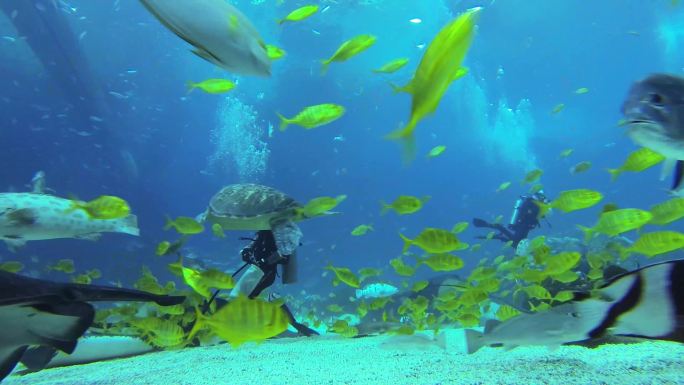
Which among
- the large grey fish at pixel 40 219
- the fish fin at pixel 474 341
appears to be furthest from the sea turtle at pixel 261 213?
the fish fin at pixel 474 341

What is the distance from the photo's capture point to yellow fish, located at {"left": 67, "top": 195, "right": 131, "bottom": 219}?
163 inches

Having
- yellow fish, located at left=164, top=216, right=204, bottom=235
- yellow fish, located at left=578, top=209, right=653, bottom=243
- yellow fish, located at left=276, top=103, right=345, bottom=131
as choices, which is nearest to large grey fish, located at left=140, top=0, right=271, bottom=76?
yellow fish, located at left=276, top=103, right=345, bottom=131

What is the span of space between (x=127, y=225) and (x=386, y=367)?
3865 millimetres

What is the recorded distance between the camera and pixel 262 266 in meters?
5.08

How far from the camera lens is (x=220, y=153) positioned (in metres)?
39.7

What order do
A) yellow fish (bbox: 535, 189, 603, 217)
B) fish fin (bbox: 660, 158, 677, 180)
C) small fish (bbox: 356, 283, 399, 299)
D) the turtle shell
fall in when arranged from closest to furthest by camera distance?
fish fin (bbox: 660, 158, 677, 180) → the turtle shell → yellow fish (bbox: 535, 189, 603, 217) → small fish (bbox: 356, 283, 399, 299)

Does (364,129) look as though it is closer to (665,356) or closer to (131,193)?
(131,193)

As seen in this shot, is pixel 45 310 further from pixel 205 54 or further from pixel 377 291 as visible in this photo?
pixel 377 291

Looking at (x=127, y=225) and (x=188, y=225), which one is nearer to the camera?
(x=127, y=225)

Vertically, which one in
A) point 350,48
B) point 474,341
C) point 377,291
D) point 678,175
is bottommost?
point 377,291

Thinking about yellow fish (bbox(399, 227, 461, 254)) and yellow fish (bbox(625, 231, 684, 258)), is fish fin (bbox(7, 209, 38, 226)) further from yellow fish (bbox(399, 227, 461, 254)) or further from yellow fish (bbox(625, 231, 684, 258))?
yellow fish (bbox(625, 231, 684, 258))

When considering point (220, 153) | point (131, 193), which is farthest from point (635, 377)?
point (220, 153)

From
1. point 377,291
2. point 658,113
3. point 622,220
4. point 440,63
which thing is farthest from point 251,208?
point 377,291

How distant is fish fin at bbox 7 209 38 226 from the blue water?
57.3ft
